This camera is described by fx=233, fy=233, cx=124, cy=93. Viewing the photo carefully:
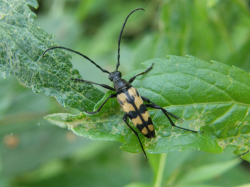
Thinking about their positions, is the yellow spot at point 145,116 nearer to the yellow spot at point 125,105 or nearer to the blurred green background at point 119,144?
the yellow spot at point 125,105

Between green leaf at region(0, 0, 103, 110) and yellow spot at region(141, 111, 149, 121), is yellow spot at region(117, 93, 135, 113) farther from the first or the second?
green leaf at region(0, 0, 103, 110)

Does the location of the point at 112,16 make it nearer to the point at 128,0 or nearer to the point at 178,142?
the point at 128,0

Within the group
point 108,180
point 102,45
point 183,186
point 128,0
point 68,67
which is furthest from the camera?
point 128,0

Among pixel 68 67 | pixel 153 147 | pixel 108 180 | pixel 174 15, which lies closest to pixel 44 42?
pixel 68 67

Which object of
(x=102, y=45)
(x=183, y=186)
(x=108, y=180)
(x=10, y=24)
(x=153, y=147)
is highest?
(x=102, y=45)

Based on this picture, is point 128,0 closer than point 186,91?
No

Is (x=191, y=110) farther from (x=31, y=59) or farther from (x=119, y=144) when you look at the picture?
(x=119, y=144)
